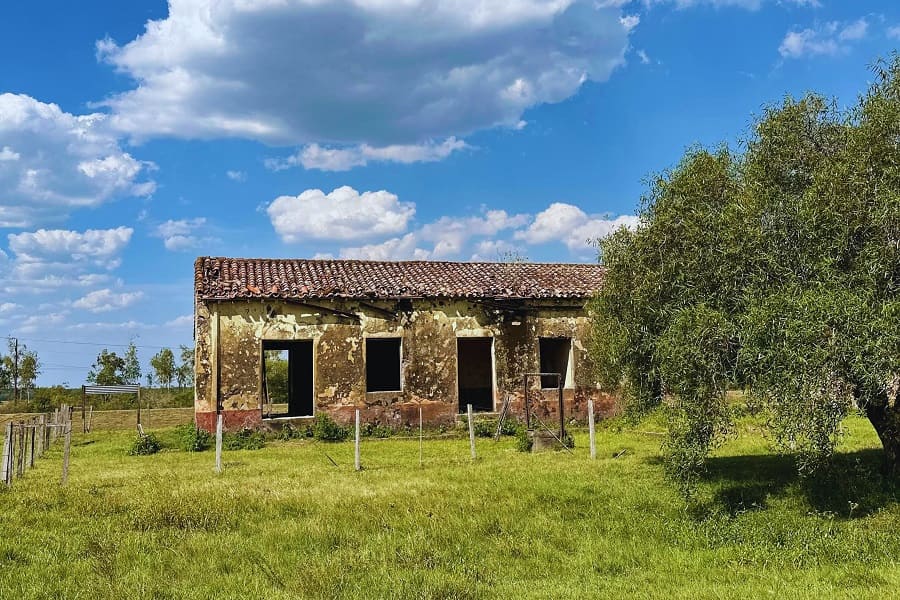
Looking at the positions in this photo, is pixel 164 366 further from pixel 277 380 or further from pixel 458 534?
pixel 458 534

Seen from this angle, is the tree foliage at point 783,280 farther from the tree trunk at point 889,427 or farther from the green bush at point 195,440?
the green bush at point 195,440

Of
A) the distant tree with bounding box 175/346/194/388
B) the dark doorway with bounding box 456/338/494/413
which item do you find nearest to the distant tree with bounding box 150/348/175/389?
the distant tree with bounding box 175/346/194/388

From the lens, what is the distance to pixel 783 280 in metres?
10.0

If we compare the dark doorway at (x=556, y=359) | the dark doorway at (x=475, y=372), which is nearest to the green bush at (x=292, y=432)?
the dark doorway at (x=556, y=359)

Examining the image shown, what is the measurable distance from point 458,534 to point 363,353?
13026 mm

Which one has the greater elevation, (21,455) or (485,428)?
(21,455)

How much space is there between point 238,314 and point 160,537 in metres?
12.6

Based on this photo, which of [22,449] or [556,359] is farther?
[556,359]

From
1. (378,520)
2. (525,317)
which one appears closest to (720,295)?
(378,520)

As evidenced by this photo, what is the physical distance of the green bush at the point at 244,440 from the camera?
2058 centimetres

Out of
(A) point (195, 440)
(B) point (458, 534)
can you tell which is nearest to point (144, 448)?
(A) point (195, 440)

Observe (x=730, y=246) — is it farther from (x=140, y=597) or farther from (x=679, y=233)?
(x=140, y=597)

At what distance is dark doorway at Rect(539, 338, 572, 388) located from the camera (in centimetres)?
2551

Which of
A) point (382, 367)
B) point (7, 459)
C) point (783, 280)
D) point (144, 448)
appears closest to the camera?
point (783, 280)
